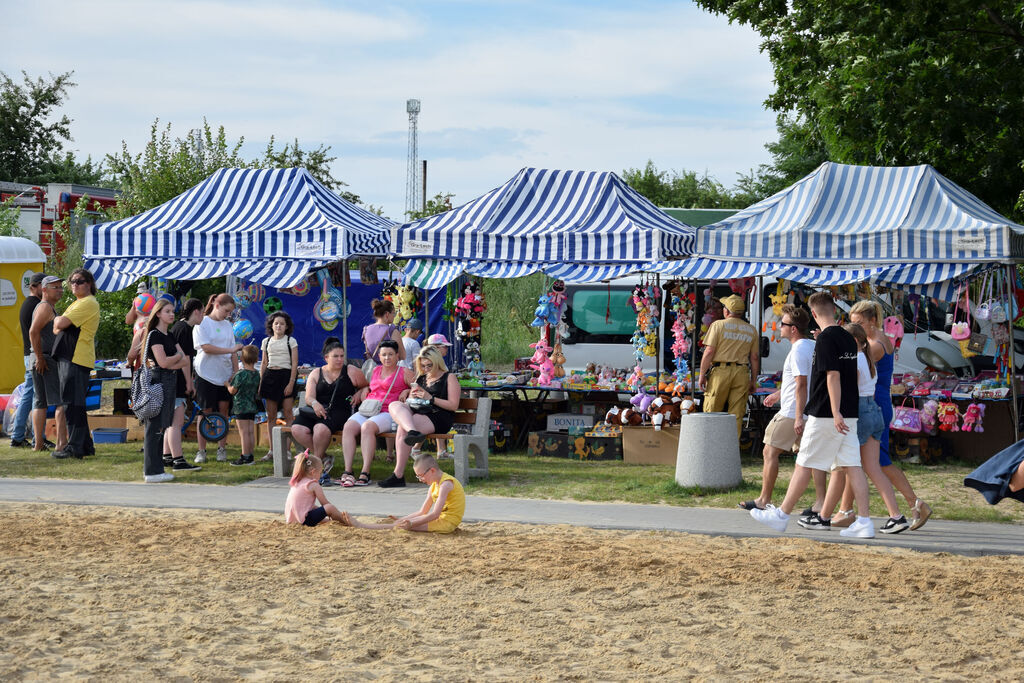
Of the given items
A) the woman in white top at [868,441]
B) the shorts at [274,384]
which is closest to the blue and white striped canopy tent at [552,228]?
the shorts at [274,384]

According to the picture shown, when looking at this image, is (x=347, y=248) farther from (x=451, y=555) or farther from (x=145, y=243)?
(x=451, y=555)

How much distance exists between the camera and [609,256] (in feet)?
45.4

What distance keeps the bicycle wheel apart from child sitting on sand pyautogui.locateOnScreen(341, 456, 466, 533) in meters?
4.40

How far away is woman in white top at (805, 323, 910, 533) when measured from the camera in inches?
342

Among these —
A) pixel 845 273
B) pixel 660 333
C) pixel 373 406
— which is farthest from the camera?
pixel 660 333

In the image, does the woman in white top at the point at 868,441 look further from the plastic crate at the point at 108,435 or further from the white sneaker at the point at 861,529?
the plastic crate at the point at 108,435

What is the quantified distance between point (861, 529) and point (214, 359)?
720 centimetres

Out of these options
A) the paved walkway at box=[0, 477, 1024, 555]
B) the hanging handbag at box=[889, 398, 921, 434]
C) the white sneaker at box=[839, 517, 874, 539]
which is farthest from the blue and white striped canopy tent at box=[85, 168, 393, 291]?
the white sneaker at box=[839, 517, 874, 539]

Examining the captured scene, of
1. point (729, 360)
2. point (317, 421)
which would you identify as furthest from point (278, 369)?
point (729, 360)

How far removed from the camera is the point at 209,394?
1266 centimetres

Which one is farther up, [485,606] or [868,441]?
[868,441]

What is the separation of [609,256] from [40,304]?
6.51 meters

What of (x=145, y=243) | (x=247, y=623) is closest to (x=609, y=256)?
(x=145, y=243)

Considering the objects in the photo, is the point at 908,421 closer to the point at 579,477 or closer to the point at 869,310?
the point at 579,477
